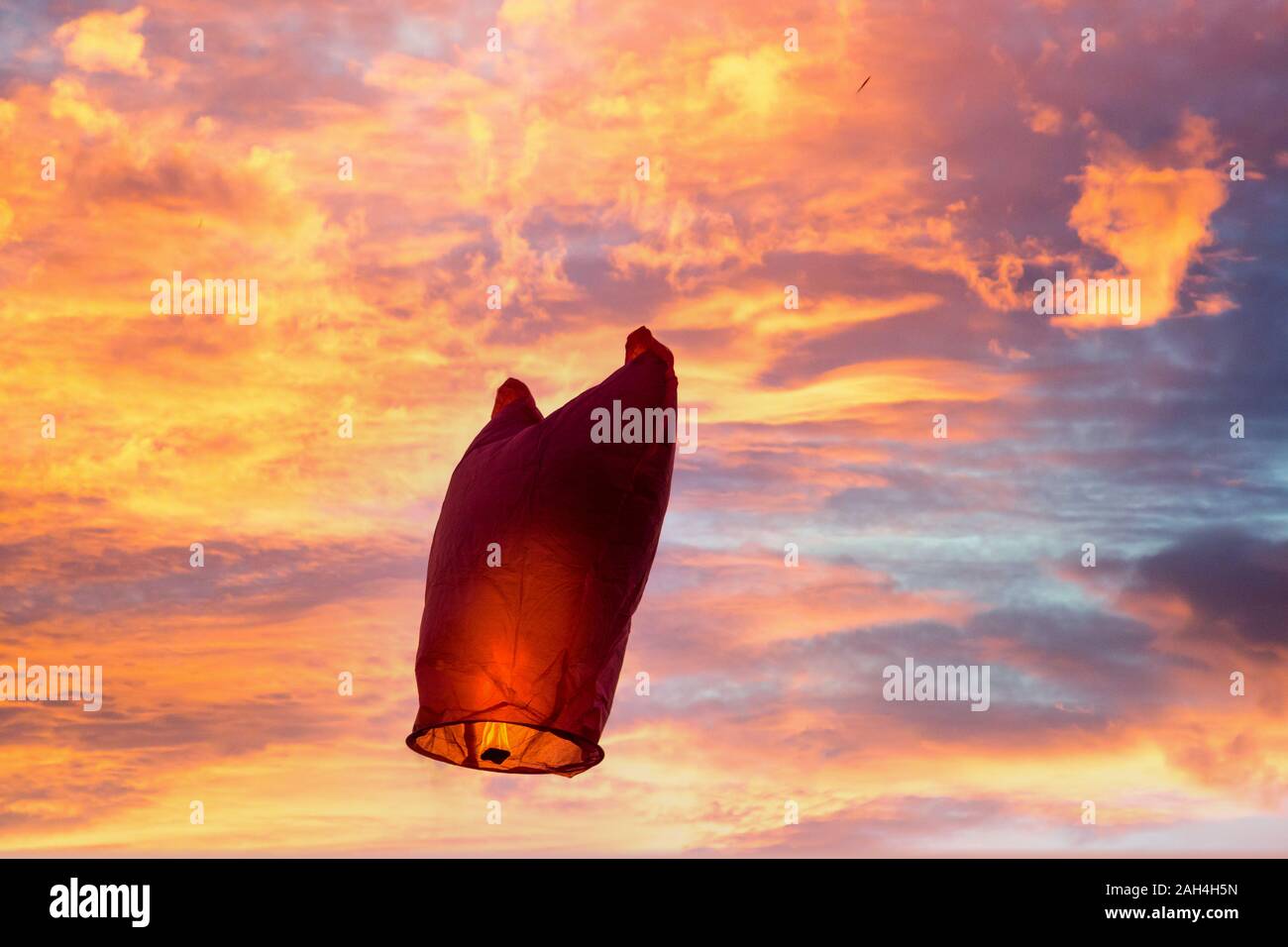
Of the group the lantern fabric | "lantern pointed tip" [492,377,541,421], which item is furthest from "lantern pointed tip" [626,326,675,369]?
"lantern pointed tip" [492,377,541,421]

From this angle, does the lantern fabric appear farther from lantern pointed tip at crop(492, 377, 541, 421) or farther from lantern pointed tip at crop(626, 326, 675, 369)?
lantern pointed tip at crop(492, 377, 541, 421)

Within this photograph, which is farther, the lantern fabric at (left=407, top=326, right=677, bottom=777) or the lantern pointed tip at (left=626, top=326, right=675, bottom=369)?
the lantern pointed tip at (left=626, top=326, right=675, bottom=369)

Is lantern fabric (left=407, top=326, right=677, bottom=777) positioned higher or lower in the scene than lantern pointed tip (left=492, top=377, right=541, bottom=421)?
lower

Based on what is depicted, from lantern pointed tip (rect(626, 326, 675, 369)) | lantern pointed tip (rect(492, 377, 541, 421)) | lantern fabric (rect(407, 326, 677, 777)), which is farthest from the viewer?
lantern pointed tip (rect(492, 377, 541, 421))

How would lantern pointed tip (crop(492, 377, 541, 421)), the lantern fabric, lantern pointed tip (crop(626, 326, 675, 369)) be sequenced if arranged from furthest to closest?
lantern pointed tip (crop(492, 377, 541, 421)), lantern pointed tip (crop(626, 326, 675, 369)), the lantern fabric

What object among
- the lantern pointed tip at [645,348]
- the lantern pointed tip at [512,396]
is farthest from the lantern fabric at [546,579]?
the lantern pointed tip at [512,396]

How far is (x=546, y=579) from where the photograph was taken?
7.56 m

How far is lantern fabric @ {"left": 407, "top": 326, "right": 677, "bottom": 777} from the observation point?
7.50 m

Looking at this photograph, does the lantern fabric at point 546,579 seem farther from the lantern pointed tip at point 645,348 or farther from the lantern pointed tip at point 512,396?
the lantern pointed tip at point 512,396

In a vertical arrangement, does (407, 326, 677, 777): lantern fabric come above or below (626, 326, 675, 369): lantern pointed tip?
below

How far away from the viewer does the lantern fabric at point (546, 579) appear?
750 cm

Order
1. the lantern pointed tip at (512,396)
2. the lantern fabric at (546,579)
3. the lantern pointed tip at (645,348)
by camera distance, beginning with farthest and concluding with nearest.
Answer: the lantern pointed tip at (512,396)
the lantern pointed tip at (645,348)
the lantern fabric at (546,579)

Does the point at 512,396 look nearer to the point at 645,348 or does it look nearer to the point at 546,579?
the point at 645,348
